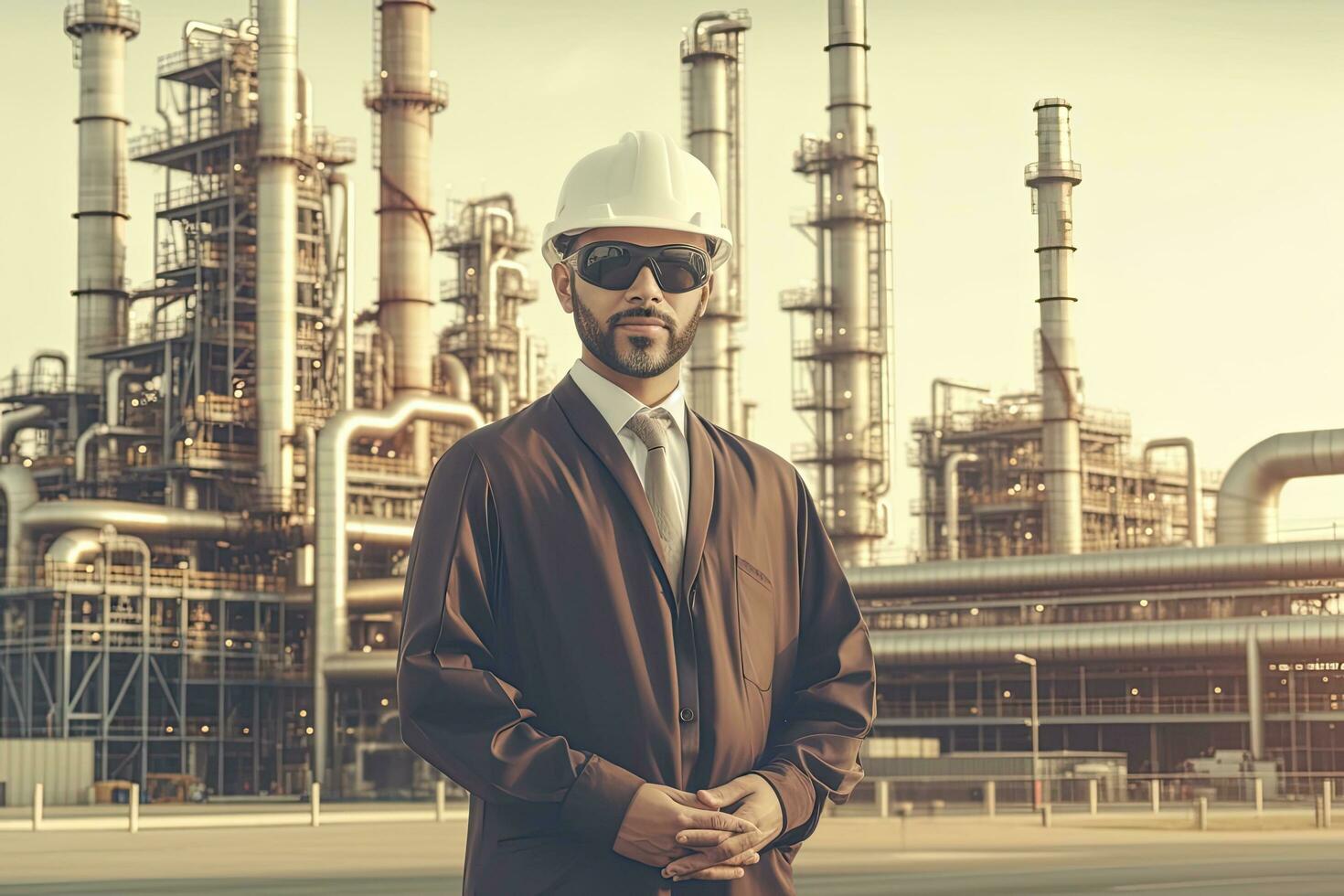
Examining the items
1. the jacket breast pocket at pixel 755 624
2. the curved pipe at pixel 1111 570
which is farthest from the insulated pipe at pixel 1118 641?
the jacket breast pocket at pixel 755 624

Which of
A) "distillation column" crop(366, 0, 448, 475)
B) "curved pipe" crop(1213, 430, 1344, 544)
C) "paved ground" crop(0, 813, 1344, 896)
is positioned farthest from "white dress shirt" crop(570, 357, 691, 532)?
"distillation column" crop(366, 0, 448, 475)

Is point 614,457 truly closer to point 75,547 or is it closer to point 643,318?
point 643,318

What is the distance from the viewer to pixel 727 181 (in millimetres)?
60188

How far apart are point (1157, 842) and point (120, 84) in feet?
137

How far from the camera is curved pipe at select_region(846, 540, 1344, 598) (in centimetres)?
5116

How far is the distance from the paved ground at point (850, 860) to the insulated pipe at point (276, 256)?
20735 mm

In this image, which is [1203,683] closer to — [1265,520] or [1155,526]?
[1265,520]

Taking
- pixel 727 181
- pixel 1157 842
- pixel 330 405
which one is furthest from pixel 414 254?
pixel 1157 842

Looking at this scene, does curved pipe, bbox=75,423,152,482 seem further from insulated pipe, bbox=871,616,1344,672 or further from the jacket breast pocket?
the jacket breast pocket

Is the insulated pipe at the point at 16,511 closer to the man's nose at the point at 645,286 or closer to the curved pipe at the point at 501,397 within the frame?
the curved pipe at the point at 501,397

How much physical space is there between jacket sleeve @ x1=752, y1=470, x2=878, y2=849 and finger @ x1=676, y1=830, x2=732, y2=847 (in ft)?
0.61

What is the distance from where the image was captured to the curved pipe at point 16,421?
61.3m

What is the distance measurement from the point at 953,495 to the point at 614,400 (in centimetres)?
6441

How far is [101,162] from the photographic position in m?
58.2
